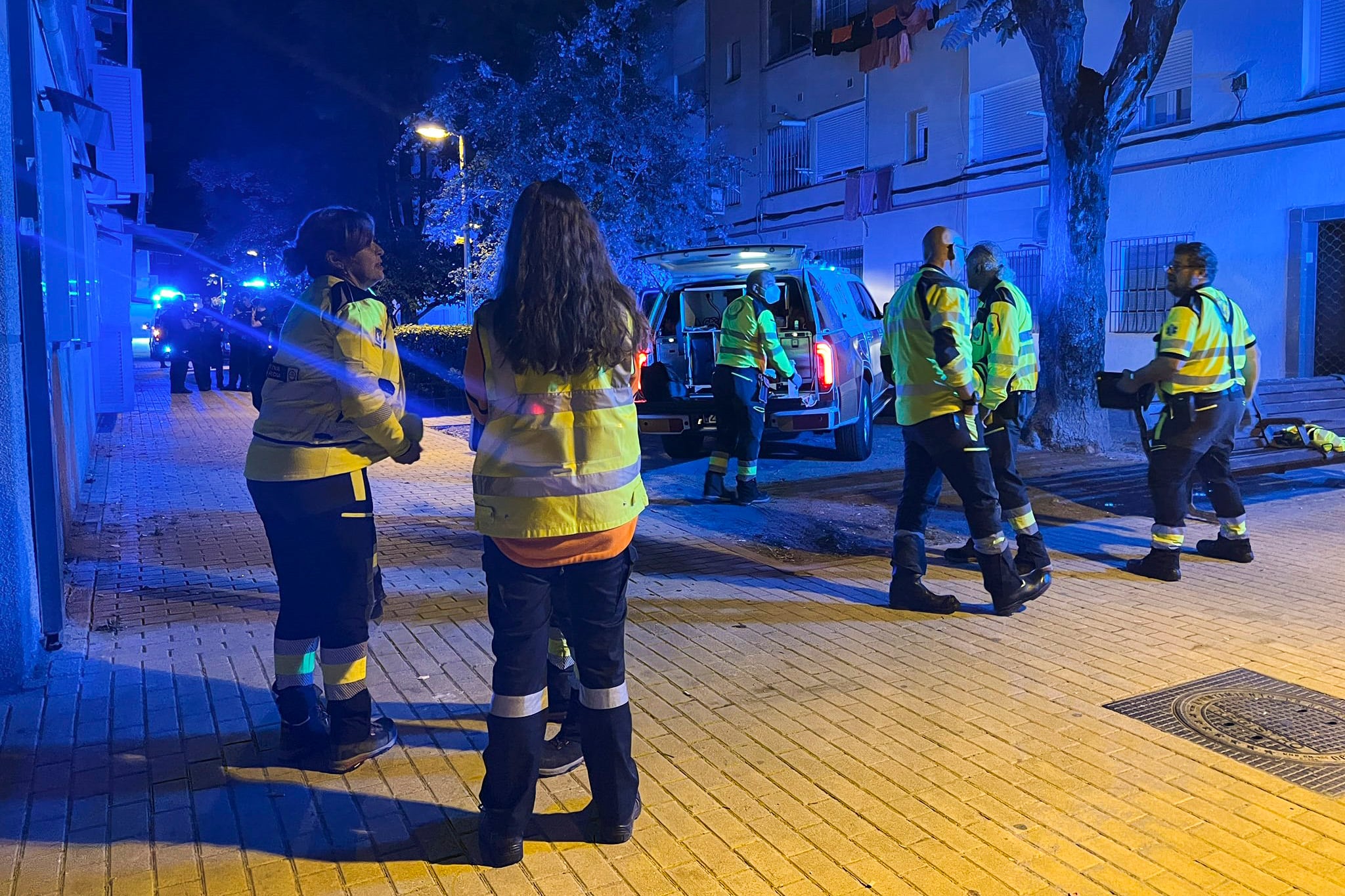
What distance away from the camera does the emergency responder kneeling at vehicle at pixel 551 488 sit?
113 inches

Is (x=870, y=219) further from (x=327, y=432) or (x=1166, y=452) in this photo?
(x=327, y=432)

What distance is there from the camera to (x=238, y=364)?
2102 cm

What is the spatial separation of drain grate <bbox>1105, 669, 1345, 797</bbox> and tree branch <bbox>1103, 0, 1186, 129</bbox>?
320 inches

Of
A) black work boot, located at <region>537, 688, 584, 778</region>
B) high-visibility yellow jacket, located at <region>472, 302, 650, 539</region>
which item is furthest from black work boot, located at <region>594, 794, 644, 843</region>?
high-visibility yellow jacket, located at <region>472, 302, 650, 539</region>

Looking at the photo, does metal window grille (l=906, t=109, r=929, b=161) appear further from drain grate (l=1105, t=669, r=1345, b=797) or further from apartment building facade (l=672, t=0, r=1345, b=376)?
drain grate (l=1105, t=669, r=1345, b=797)

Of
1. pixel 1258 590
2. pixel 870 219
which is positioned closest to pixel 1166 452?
pixel 1258 590

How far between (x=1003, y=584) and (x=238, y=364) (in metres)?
19.2

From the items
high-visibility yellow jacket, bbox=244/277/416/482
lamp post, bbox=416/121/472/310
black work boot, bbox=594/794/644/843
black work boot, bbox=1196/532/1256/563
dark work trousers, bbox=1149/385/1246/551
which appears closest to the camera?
black work boot, bbox=594/794/644/843

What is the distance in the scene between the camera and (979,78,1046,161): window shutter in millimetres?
18922

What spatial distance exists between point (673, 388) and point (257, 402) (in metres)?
6.94

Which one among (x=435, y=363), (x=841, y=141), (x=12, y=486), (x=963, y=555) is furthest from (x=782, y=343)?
(x=841, y=141)

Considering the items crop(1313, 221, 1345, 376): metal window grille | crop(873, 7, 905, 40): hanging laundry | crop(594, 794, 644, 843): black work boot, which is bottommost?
crop(594, 794, 644, 843): black work boot

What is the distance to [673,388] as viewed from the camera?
1039 centimetres

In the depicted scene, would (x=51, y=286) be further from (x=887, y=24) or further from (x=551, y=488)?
(x=887, y=24)
